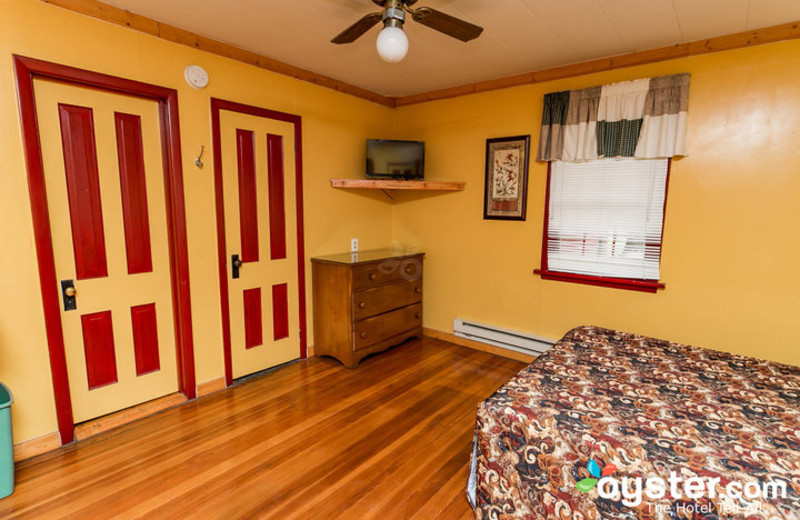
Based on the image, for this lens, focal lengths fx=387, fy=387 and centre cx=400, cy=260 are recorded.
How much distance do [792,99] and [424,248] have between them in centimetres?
297

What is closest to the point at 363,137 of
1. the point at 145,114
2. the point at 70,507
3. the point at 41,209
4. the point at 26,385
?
the point at 145,114

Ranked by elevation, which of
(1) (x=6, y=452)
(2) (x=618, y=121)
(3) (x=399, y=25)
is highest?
(3) (x=399, y=25)

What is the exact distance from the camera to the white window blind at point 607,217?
9.48 ft

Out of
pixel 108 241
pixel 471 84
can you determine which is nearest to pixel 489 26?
pixel 471 84

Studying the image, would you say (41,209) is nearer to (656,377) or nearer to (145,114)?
(145,114)

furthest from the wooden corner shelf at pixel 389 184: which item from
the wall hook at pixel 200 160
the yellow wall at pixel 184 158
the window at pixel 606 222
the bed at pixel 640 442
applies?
the bed at pixel 640 442

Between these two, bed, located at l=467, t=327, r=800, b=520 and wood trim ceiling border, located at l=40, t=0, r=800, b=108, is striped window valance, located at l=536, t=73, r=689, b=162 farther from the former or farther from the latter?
bed, located at l=467, t=327, r=800, b=520

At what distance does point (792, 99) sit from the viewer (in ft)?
7.84

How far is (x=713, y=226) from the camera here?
2.68 meters

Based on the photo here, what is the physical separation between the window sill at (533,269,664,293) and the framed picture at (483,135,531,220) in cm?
58

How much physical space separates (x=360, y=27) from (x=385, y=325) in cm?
248

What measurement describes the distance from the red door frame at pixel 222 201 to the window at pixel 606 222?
2.16 m

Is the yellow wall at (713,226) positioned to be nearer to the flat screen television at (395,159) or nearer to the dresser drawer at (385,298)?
the flat screen television at (395,159)

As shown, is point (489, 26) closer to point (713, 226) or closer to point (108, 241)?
point (713, 226)
